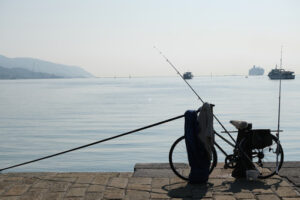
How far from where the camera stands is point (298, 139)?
16531mm

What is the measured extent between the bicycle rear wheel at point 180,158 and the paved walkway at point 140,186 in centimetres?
16

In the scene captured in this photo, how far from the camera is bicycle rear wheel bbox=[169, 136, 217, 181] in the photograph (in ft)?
19.0

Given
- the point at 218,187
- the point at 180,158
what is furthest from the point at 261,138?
the point at 180,158

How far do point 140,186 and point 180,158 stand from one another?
3.63ft

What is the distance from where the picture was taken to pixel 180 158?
6344mm

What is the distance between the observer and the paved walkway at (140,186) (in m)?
5.04

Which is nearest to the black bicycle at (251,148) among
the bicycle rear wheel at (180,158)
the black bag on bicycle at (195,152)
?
the bicycle rear wheel at (180,158)

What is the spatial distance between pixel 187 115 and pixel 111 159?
26.7ft

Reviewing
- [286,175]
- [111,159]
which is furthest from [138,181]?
[111,159]

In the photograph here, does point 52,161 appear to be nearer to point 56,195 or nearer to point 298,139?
point 56,195

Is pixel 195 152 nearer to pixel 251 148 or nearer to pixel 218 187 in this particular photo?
pixel 218 187

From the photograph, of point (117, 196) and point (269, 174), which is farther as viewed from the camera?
point (269, 174)

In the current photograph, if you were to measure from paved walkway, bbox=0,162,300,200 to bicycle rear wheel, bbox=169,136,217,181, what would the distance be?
16cm

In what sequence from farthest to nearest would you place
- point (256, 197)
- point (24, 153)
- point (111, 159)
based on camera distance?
point (24, 153) → point (111, 159) → point (256, 197)
